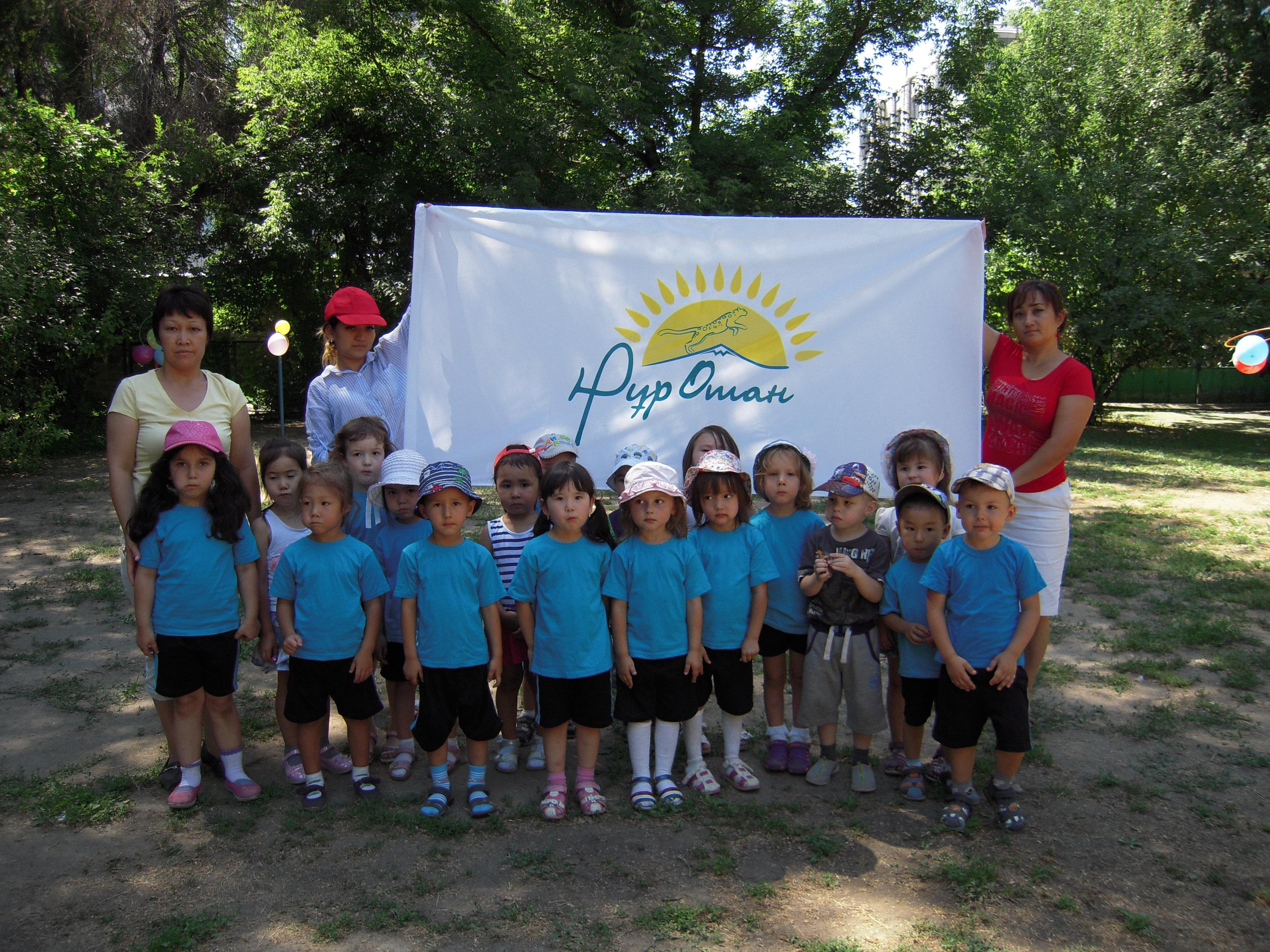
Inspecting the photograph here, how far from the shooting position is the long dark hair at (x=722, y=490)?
3.35 metres

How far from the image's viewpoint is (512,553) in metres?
3.51

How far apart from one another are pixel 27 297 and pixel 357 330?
31.5 feet

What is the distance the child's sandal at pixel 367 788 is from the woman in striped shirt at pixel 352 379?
1.29 m

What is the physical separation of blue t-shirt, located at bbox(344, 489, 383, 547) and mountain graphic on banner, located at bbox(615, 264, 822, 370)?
137 cm

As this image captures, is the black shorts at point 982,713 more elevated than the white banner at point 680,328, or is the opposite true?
the white banner at point 680,328

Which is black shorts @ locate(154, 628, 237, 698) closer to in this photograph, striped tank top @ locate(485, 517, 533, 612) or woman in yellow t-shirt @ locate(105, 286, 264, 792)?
woman in yellow t-shirt @ locate(105, 286, 264, 792)

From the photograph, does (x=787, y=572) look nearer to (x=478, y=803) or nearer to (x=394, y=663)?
(x=478, y=803)

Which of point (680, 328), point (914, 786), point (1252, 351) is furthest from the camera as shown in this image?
point (680, 328)

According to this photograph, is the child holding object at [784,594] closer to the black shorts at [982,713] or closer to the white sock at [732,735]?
the white sock at [732,735]

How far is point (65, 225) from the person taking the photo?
12875 mm

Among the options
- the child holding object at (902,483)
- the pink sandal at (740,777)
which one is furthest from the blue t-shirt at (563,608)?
the child holding object at (902,483)

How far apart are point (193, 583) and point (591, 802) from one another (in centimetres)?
162

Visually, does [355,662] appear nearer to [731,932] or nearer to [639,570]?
[639,570]

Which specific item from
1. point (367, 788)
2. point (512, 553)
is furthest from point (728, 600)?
point (367, 788)
